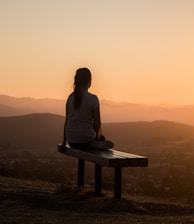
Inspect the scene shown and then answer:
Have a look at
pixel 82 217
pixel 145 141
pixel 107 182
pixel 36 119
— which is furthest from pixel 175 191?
pixel 36 119

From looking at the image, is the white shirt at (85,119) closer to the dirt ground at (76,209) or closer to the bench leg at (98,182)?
the bench leg at (98,182)

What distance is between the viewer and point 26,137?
8100cm

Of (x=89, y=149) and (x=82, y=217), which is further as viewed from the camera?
(x=89, y=149)

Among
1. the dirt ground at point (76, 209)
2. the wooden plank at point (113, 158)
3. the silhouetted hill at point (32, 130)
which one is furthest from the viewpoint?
the silhouetted hill at point (32, 130)

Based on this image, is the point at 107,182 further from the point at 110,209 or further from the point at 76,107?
the point at 110,209

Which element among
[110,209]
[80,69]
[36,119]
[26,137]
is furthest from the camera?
[36,119]

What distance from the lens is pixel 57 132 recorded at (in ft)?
285

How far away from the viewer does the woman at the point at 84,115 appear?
8.85 meters

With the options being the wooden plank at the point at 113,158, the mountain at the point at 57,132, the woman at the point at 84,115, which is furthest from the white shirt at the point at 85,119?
the mountain at the point at 57,132

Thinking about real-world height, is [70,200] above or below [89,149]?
below

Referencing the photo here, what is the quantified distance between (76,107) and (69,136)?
22.3 inches

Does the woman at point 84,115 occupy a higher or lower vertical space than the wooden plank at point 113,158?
higher

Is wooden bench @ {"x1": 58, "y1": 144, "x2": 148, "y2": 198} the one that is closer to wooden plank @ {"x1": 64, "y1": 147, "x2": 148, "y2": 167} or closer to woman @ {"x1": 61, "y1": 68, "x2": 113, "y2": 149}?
wooden plank @ {"x1": 64, "y1": 147, "x2": 148, "y2": 167}

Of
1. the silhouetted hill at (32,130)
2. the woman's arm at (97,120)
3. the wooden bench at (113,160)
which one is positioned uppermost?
the woman's arm at (97,120)
